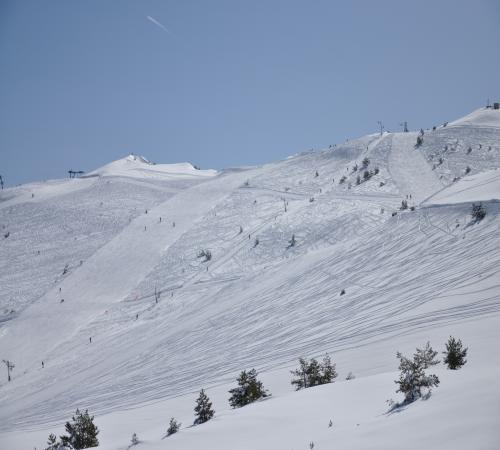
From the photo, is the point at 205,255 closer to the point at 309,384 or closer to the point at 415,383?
the point at 309,384

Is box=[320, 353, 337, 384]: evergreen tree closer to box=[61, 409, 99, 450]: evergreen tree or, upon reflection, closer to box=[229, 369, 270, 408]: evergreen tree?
box=[229, 369, 270, 408]: evergreen tree

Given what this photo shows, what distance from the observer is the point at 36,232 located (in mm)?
47750

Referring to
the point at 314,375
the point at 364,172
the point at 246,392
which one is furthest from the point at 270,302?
the point at 364,172

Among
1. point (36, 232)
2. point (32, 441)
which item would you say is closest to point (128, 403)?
point (32, 441)

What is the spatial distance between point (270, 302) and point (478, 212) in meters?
12.2

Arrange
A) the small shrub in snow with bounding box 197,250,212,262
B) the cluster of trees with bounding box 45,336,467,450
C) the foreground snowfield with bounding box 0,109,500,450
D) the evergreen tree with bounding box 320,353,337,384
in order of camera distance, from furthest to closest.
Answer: the small shrub in snow with bounding box 197,250,212,262 < the evergreen tree with bounding box 320,353,337,384 < the foreground snowfield with bounding box 0,109,500,450 < the cluster of trees with bounding box 45,336,467,450

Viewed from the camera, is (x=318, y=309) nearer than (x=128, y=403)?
No

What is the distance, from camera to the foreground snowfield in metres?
8.79

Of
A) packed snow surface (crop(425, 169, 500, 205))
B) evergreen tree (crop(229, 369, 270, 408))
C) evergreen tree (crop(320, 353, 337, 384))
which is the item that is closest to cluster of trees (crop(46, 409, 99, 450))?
evergreen tree (crop(229, 369, 270, 408))

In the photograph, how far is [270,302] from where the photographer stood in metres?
25.0

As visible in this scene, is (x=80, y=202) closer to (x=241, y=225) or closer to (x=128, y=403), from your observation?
(x=241, y=225)

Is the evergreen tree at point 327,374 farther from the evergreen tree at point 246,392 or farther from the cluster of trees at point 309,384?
the evergreen tree at point 246,392

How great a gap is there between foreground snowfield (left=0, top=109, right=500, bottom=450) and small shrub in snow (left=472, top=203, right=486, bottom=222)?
0.60 m

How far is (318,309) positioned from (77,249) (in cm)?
2825
